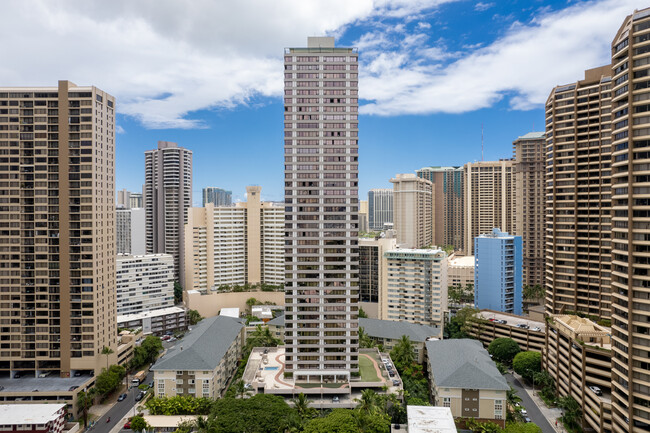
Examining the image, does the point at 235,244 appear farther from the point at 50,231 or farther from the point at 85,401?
the point at 85,401

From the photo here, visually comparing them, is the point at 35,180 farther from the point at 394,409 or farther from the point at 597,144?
the point at 597,144

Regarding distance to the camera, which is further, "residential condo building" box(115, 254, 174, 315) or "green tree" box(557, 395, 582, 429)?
"residential condo building" box(115, 254, 174, 315)

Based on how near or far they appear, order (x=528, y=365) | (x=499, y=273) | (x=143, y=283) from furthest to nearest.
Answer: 1. (x=143, y=283)
2. (x=499, y=273)
3. (x=528, y=365)

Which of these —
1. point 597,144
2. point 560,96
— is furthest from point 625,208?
point 560,96

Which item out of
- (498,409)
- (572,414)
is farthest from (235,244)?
(572,414)

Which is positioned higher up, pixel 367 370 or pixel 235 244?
pixel 235 244

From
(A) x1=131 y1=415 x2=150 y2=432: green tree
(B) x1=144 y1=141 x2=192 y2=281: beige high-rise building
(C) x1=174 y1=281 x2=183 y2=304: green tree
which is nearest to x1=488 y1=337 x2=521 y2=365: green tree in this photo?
(A) x1=131 y1=415 x2=150 y2=432: green tree

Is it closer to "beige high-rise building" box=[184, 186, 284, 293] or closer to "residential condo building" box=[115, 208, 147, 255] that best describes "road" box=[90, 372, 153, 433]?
"beige high-rise building" box=[184, 186, 284, 293]

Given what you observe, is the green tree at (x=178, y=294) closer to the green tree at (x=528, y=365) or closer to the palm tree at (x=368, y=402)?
the palm tree at (x=368, y=402)
